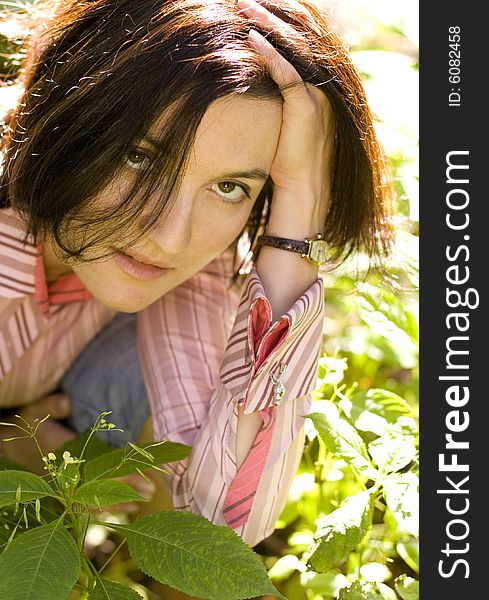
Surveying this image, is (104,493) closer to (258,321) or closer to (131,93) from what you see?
(258,321)

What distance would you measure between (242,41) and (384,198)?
0.43 metres

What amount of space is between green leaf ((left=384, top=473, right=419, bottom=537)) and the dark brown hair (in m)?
0.50

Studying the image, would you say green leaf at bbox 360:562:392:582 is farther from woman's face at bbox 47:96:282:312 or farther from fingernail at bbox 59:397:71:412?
fingernail at bbox 59:397:71:412

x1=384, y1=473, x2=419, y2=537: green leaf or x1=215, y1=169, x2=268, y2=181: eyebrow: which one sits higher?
x1=215, y1=169, x2=268, y2=181: eyebrow

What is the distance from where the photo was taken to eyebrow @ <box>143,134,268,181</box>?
1317 millimetres

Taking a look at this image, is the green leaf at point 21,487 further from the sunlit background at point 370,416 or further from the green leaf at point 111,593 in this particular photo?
the sunlit background at point 370,416

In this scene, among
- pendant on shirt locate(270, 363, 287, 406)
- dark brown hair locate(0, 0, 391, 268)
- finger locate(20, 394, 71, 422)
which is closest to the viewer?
dark brown hair locate(0, 0, 391, 268)

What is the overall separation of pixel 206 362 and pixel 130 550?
24.8 inches

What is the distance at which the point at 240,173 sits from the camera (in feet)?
4.59

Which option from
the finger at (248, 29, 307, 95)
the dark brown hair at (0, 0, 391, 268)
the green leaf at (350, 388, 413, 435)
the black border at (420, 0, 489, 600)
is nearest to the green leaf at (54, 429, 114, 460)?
the dark brown hair at (0, 0, 391, 268)

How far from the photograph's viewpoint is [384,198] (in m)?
1.63

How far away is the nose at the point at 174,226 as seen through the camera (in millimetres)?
1371

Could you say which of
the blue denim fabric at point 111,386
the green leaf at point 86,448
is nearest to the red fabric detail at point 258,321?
the green leaf at point 86,448

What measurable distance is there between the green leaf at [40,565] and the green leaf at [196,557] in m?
0.08
